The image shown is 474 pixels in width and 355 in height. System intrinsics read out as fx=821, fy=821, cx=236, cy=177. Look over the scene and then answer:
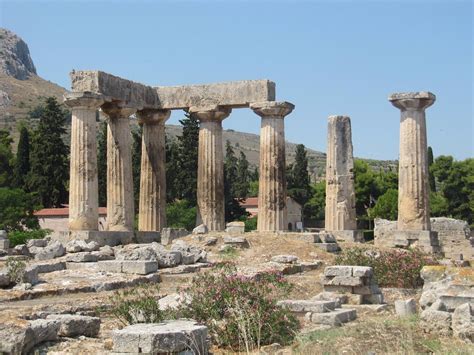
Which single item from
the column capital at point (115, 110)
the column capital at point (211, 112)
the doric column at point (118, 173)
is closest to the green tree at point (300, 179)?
the column capital at point (211, 112)

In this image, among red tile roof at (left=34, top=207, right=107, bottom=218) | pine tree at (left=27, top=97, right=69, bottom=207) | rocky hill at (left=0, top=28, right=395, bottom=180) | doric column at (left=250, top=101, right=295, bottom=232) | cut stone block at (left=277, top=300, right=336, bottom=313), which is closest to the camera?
cut stone block at (left=277, top=300, right=336, bottom=313)

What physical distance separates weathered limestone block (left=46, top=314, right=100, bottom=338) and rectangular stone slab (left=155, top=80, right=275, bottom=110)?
19.5 meters

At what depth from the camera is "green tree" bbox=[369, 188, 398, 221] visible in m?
67.6

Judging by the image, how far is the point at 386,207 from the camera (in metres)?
67.9

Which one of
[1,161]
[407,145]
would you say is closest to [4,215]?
[1,161]

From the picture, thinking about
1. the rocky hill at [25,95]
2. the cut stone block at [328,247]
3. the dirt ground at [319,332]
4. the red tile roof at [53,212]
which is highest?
the rocky hill at [25,95]

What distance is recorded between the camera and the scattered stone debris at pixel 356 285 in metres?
15.9

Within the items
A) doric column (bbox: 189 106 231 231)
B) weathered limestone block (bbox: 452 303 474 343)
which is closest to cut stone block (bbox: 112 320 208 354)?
weathered limestone block (bbox: 452 303 474 343)

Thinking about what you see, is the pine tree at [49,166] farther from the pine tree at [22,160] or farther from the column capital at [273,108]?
the column capital at [273,108]

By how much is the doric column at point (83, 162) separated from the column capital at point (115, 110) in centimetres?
196

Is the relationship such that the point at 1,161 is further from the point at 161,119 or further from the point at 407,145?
the point at 407,145

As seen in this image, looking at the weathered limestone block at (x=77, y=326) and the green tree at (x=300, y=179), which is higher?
the green tree at (x=300, y=179)

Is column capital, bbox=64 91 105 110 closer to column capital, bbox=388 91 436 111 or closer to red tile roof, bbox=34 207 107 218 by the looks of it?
column capital, bbox=388 91 436 111

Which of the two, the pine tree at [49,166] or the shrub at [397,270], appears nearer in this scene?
the shrub at [397,270]
